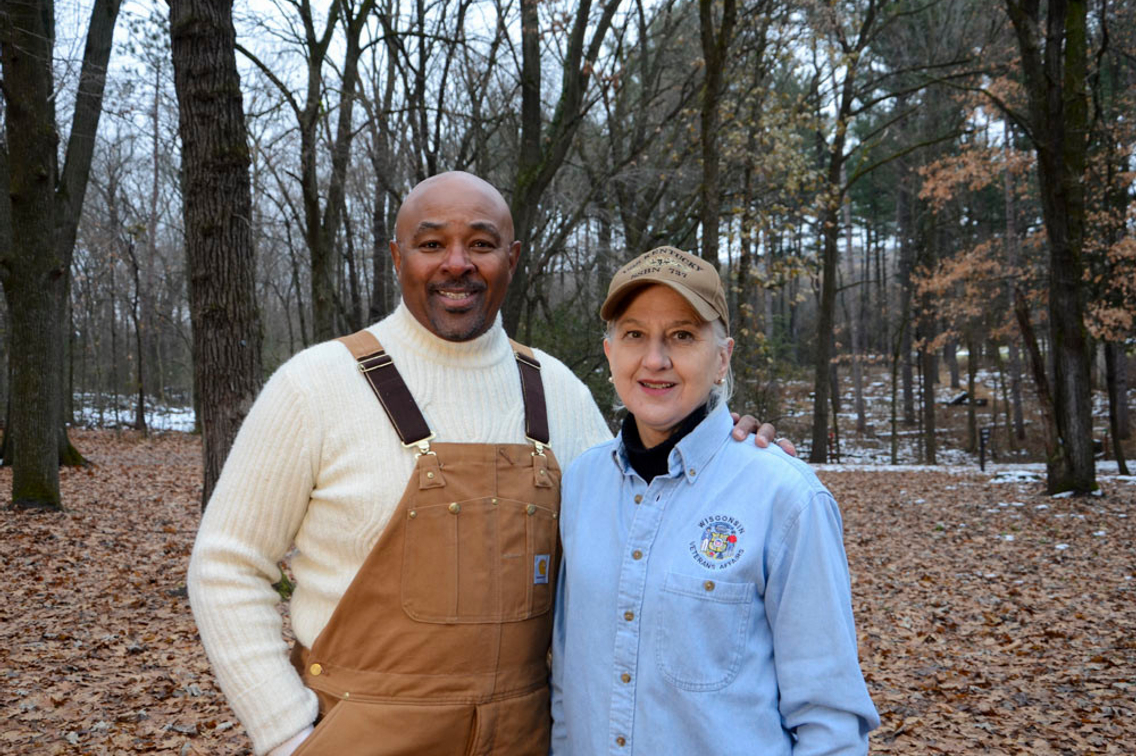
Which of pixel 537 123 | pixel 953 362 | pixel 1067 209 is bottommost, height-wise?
pixel 953 362

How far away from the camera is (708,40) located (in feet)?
38.6

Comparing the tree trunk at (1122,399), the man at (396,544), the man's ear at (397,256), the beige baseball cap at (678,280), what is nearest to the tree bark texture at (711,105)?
the man's ear at (397,256)

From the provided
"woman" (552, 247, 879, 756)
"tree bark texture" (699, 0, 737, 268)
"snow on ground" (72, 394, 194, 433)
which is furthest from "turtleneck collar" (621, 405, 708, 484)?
"snow on ground" (72, 394, 194, 433)

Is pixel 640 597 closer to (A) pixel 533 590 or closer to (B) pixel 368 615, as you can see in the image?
(A) pixel 533 590

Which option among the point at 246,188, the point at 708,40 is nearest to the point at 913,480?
the point at 708,40

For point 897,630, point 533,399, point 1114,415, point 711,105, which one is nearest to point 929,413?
point 1114,415

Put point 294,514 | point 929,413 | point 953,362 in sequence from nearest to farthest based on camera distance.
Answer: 1. point 294,514
2. point 929,413
3. point 953,362

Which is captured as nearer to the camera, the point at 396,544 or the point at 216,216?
the point at 396,544

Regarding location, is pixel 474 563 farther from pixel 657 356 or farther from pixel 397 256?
pixel 397 256

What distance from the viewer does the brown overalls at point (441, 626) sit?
6.51ft

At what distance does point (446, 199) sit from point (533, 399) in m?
0.60

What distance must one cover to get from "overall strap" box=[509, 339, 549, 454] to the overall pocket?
219 mm

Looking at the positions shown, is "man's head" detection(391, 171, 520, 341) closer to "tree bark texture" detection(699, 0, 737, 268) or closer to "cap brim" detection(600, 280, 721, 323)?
"cap brim" detection(600, 280, 721, 323)

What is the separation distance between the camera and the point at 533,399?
2389 mm
